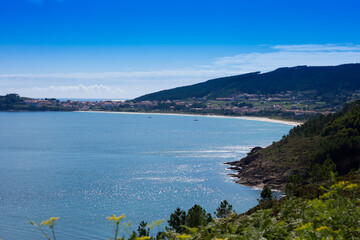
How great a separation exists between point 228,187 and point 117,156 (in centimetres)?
3931

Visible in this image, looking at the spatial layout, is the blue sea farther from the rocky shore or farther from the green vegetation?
the green vegetation

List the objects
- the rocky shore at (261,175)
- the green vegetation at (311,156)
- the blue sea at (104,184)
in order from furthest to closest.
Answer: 1. the rocky shore at (261,175)
2. the green vegetation at (311,156)
3. the blue sea at (104,184)

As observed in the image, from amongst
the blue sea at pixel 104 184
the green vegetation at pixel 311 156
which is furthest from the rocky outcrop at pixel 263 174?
the blue sea at pixel 104 184

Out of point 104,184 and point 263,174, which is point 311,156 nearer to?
point 263,174

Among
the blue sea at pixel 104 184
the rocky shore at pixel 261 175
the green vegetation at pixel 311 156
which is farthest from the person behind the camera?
the rocky shore at pixel 261 175

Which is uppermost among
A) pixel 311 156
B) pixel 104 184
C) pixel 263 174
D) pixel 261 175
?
pixel 311 156

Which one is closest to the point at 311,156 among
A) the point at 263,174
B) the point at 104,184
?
the point at 263,174

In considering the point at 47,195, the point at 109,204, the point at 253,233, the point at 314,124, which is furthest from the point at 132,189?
the point at 253,233

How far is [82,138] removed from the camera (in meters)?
126

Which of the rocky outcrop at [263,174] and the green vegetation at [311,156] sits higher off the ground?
the green vegetation at [311,156]

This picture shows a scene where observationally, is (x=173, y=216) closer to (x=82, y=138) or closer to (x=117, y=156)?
(x=117, y=156)

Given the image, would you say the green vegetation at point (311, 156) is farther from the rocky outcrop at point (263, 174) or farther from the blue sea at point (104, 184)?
the blue sea at point (104, 184)

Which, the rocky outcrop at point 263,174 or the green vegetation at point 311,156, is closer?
the green vegetation at point 311,156

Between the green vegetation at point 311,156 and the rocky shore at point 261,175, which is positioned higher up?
the green vegetation at point 311,156
